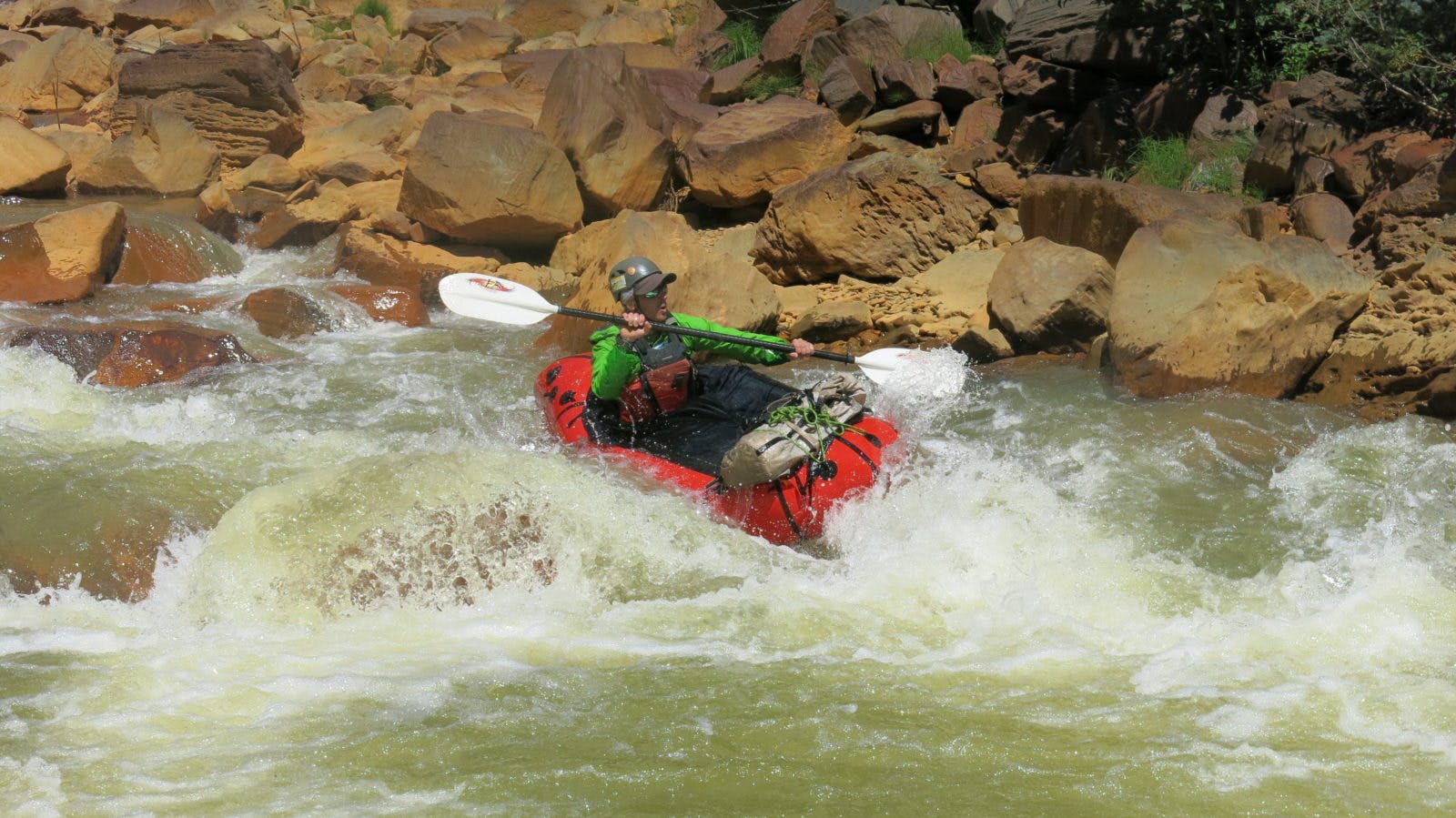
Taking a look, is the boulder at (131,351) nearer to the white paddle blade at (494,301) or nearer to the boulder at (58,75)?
the white paddle blade at (494,301)

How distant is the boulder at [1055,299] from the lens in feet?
22.4

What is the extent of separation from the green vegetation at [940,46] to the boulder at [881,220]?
2.76 m

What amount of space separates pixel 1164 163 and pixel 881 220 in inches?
68.5

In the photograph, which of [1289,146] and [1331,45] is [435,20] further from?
[1289,146]

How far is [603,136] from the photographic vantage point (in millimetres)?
9703

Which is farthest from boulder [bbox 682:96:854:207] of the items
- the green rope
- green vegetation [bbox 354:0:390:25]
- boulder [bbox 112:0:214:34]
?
boulder [bbox 112:0:214:34]

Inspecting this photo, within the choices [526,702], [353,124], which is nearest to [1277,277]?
[526,702]

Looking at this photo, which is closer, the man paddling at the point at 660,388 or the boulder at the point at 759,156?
the man paddling at the point at 660,388

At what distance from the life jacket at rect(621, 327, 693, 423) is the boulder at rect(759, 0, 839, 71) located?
6.77m

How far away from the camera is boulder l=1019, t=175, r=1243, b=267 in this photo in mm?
7227

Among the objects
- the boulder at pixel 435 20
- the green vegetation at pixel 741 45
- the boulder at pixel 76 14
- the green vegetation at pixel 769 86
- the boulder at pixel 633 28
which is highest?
the green vegetation at pixel 769 86

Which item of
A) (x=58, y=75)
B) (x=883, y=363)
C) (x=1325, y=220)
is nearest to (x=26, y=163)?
(x=58, y=75)

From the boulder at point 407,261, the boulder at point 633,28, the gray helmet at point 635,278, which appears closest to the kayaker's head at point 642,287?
the gray helmet at point 635,278

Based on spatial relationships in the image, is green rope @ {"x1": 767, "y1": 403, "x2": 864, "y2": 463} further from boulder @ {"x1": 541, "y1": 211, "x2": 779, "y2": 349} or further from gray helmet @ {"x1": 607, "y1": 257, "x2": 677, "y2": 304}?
boulder @ {"x1": 541, "y1": 211, "x2": 779, "y2": 349}
